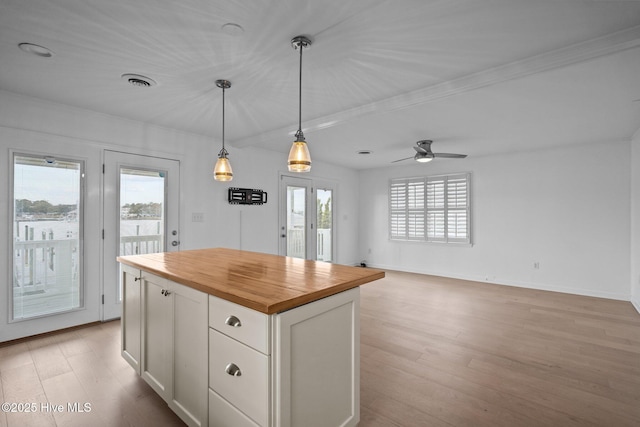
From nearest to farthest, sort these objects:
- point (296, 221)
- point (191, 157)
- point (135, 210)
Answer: point (135, 210)
point (191, 157)
point (296, 221)

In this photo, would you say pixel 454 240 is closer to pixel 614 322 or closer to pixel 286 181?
pixel 614 322

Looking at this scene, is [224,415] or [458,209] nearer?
[224,415]

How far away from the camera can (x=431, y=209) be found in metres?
6.46

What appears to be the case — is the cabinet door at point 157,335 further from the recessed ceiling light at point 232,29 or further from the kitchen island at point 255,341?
the recessed ceiling light at point 232,29

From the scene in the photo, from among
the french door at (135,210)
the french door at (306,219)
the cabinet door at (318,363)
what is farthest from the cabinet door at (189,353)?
the french door at (306,219)

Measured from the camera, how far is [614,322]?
3.65 meters

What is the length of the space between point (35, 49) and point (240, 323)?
247 cm

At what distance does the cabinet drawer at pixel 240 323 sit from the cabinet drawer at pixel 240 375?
3cm

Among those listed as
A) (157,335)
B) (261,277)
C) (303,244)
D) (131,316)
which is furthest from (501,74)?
(303,244)

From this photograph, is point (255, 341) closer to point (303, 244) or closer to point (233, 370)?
point (233, 370)

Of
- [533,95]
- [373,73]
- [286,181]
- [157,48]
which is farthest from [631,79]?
[286,181]

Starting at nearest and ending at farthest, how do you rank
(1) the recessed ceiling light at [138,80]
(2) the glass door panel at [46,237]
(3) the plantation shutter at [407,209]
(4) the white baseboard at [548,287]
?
(1) the recessed ceiling light at [138,80] → (2) the glass door panel at [46,237] → (4) the white baseboard at [548,287] → (3) the plantation shutter at [407,209]

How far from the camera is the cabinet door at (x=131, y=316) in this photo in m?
2.23

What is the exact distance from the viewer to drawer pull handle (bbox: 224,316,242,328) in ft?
4.63
